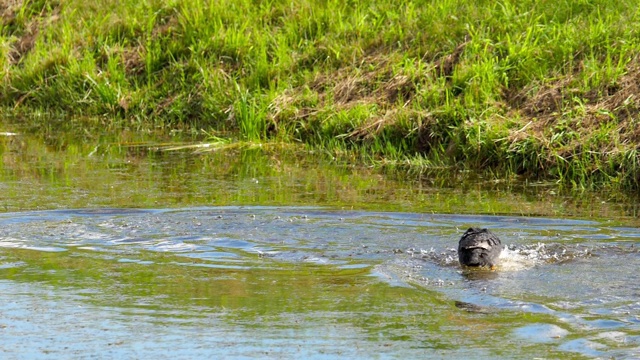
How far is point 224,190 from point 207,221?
134 cm

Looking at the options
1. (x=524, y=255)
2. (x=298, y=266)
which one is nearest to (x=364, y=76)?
(x=524, y=255)

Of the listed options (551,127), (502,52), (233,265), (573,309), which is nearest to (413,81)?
(502,52)

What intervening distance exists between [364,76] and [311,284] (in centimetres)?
573

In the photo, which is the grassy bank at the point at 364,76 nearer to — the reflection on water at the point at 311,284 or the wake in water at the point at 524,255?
the reflection on water at the point at 311,284

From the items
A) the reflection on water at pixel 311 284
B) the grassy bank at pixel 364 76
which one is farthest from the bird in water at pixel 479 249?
the grassy bank at pixel 364 76

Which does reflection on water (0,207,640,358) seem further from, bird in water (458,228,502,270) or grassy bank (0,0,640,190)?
grassy bank (0,0,640,190)

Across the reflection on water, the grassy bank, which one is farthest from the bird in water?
the grassy bank

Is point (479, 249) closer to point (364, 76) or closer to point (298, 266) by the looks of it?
point (298, 266)

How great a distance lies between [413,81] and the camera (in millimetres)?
10938

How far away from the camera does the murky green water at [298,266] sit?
16.1 ft

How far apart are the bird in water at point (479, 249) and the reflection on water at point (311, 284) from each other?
78 mm

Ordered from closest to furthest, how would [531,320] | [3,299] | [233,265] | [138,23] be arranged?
[531,320] < [3,299] < [233,265] < [138,23]

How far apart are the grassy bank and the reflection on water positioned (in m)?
2.17

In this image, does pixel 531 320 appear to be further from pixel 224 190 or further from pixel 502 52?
pixel 502 52
